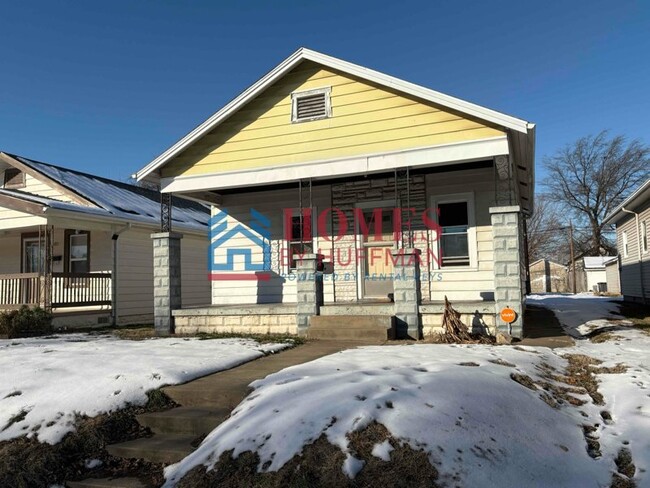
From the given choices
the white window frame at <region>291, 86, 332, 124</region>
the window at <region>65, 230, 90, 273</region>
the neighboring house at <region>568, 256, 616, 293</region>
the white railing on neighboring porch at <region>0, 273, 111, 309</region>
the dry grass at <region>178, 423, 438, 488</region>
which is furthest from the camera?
the neighboring house at <region>568, 256, 616, 293</region>

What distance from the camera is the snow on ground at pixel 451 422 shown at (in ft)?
10.3

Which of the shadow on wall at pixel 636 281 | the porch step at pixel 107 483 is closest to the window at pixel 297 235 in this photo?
the porch step at pixel 107 483

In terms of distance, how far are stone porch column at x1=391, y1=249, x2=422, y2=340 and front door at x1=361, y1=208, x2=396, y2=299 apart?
2.36 m

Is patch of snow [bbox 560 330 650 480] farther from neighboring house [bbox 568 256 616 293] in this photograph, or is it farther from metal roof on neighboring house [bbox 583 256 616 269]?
metal roof on neighboring house [bbox 583 256 616 269]

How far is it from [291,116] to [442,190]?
3.55m

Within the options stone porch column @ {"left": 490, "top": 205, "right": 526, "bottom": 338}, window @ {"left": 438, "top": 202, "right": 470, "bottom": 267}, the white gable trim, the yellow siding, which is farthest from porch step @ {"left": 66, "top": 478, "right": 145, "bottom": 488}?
window @ {"left": 438, "top": 202, "right": 470, "bottom": 267}

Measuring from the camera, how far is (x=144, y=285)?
49.2ft

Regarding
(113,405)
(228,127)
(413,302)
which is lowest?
(113,405)

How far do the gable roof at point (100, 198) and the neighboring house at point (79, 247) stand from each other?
1.3 inches

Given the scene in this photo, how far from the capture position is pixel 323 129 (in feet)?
31.8

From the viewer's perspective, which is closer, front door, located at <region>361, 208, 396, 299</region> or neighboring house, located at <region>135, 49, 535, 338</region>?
neighboring house, located at <region>135, 49, 535, 338</region>

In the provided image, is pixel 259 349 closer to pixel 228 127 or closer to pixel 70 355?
pixel 70 355

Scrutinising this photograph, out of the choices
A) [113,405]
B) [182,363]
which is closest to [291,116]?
[182,363]

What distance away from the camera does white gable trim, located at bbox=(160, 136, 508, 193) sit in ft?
28.0
